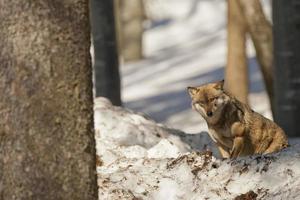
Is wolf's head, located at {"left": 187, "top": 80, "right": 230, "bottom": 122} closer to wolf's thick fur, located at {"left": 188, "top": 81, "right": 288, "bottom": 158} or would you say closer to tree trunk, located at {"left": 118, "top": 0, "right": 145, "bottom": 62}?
wolf's thick fur, located at {"left": 188, "top": 81, "right": 288, "bottom": 158}

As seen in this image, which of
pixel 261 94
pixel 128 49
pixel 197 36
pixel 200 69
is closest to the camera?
pixel 261 94

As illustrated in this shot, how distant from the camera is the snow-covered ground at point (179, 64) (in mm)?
21094

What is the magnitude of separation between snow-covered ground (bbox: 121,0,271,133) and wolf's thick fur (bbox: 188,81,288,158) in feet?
30.5

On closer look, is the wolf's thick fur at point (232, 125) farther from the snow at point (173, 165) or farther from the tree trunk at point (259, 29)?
the tree trunk at point (259, 29)

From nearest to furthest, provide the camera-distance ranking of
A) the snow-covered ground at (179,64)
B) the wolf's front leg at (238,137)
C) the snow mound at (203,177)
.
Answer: the snow mound at (203,177) → the wolf's front leg at (238,137) → the snow-covered ground at (179,64)

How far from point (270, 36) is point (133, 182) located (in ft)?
22.9

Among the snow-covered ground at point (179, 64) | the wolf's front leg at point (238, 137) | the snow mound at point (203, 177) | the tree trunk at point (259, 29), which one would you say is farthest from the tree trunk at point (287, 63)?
the snow-covered ground at point (179, 64)

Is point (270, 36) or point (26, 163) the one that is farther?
point (270, 36)

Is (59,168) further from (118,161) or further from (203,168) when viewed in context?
(118,161)

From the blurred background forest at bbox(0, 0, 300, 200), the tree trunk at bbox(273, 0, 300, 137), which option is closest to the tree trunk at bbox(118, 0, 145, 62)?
the blurred background forest at bbox(0, 0, 300, 200)

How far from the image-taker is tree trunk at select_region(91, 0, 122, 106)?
1305cm

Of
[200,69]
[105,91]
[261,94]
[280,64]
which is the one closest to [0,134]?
[280,64]

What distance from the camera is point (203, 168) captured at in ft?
19.7

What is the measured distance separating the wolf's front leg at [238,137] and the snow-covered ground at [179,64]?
30.9ft
